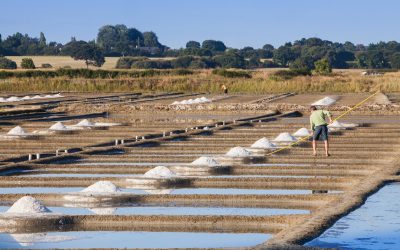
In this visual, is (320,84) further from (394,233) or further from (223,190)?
(394,233)

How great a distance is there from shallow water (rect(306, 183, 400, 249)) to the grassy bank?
116 ft

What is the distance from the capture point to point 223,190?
11102 millimetres

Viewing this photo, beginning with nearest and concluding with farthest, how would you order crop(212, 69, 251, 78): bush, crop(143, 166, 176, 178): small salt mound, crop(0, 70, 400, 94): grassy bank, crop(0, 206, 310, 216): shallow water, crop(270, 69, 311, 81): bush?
crop(0, 206, 310, 216): shallow water → crop(143, 166, 176, 178): small salt mound → crop(0, 70, 400, 94): grassy bank → crop(270, 69, 311, 81): bush → crop(212, 69, 251, 78): bush

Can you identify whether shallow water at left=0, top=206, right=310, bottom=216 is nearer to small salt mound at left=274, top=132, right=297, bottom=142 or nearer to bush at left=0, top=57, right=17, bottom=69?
small salt mound at left=274, top=132, right=297, bottom=142

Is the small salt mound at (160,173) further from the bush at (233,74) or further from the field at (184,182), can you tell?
the bush at (233,74)

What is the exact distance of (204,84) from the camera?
4922 cm

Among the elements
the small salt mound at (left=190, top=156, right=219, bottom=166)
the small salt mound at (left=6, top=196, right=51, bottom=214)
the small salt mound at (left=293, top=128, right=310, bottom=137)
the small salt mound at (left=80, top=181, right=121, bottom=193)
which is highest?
the small salt mound at (left=6, top=196, right=51, bottom=214)

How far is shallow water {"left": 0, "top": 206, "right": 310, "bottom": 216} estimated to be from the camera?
9.24 meters

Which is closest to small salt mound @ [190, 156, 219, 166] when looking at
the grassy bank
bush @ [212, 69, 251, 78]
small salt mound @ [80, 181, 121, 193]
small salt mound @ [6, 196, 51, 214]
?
small salt mound @ [80, 181, 121, 193]

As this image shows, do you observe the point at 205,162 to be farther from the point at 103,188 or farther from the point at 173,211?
the point at 173,211

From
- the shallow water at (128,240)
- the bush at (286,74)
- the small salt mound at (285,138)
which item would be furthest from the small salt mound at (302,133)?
the bush at (286,74)

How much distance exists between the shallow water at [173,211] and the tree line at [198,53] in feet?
229

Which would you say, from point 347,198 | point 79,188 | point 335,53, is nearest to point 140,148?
point 79,188

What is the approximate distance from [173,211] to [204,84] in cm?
3990
